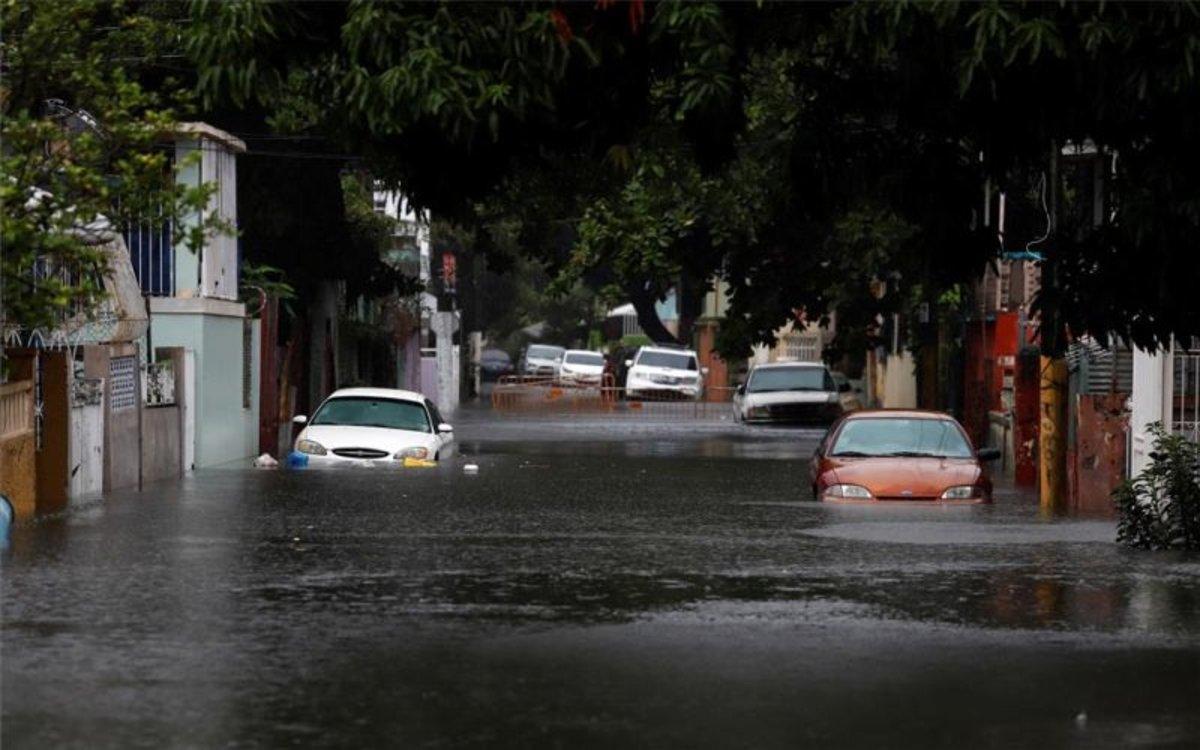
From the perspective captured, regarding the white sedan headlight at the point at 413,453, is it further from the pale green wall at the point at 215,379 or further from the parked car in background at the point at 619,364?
the parked car in background at the point at 619,364

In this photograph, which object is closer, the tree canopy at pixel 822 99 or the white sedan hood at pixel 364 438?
the tree canopy at pixel 822 99

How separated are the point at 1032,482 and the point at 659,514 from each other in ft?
35.0

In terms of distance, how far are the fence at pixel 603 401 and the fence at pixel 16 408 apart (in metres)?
41.3

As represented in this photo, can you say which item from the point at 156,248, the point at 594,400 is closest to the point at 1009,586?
the point at 156,248

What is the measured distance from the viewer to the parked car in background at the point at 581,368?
9525 cm

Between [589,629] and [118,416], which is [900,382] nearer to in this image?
[118,416]

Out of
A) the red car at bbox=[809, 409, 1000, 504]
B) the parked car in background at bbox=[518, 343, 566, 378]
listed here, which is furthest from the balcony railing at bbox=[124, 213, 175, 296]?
the parked car in background at bbox=[518, 343, 566, 378]

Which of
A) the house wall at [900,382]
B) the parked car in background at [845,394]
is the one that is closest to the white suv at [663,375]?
the house wall at [900,382]

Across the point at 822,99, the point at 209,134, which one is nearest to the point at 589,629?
the point at 822,99

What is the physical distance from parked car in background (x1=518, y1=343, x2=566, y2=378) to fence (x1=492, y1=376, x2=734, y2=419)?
794cm

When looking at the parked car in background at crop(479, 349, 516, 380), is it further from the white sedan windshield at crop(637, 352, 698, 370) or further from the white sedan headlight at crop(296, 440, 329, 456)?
the white sedan headlight at crop(296, 440, 329, 456)

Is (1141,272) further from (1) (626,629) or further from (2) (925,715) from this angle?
(2) (925,715)

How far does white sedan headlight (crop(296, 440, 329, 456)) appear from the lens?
3253 cm

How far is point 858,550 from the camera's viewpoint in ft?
64.8
